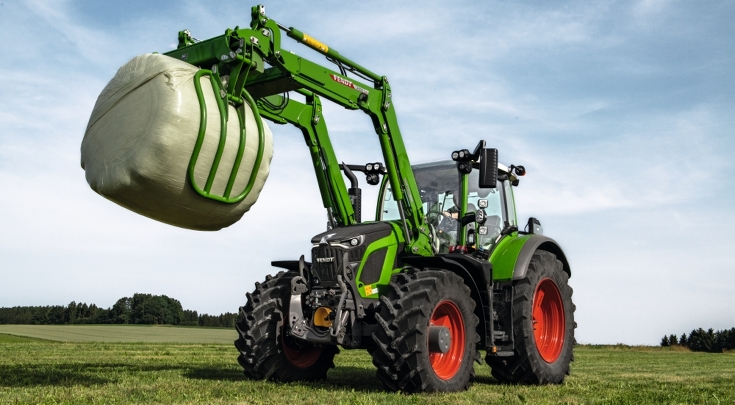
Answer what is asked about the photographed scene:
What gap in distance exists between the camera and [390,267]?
8.59 m

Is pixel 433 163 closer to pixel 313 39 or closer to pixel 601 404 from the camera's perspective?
pixel 313 39

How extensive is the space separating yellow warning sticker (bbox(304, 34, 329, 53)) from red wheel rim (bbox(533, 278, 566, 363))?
438 cm

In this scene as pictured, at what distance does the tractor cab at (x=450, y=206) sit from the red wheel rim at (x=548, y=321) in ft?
3.34

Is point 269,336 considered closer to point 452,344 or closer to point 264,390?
point 264,390

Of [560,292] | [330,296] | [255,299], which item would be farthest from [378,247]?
[560,292]

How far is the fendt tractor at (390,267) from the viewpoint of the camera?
740 centimetres

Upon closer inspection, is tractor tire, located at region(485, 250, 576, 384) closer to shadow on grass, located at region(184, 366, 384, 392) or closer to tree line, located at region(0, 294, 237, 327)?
shadow on grass, located at region(184, 366, 384, 392)

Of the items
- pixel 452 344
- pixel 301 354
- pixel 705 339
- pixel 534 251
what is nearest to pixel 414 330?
pixel 452 344

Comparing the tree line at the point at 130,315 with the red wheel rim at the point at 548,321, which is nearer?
the red wheel rim at the point at 548,321

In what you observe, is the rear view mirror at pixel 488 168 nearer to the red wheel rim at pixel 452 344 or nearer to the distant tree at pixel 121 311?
the red wheel rim at pixel 452 344

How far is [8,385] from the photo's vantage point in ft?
26.3

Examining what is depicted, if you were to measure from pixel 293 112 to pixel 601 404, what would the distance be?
195 inches

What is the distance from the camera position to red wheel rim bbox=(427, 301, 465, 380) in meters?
8.05

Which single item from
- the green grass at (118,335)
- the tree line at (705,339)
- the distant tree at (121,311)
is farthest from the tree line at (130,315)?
the tree line at (705,339)
